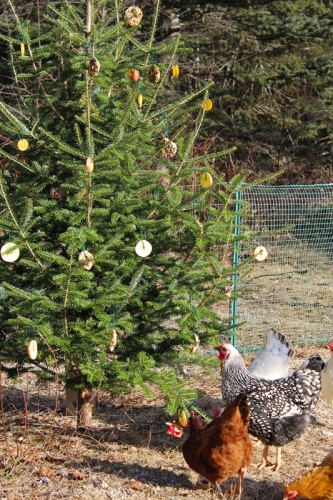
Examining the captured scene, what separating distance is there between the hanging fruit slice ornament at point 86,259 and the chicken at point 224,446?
128cm

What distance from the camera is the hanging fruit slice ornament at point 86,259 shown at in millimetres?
4121

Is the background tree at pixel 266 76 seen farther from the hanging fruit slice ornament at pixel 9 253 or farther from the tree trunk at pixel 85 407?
the hanging fruit slice ornament at pixel 9 253

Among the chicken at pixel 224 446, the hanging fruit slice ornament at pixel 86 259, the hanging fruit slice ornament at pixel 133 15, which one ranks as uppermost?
the hanging fruit slice ornament at pixel 133 15

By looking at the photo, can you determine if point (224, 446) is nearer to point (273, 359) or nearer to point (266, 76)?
point (273, 359)

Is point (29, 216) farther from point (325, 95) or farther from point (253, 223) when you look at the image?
point (325, 95)

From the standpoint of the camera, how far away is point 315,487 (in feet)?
12.3

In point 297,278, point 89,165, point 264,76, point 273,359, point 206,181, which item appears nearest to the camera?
point 89,165

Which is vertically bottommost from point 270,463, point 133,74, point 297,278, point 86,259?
point 297,278

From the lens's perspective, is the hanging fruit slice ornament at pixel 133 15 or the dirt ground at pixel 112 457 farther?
the hanging fruit slice ornament at pixel 133 15

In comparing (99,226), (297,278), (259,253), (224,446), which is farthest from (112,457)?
(297,278)

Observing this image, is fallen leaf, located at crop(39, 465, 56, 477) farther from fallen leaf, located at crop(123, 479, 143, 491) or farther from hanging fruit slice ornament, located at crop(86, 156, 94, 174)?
hanging fruit slice ornament, located at crop(86, 156, 94, 174)

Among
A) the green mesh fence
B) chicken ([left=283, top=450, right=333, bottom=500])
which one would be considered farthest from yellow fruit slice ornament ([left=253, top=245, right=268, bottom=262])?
the green mesh fence

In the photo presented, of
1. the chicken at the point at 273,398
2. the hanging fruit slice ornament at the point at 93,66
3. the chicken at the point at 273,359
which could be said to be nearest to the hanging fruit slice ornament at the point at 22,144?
the hanging fruit slice ornament at the point at 93,66

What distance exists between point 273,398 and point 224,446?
0.82 metres
